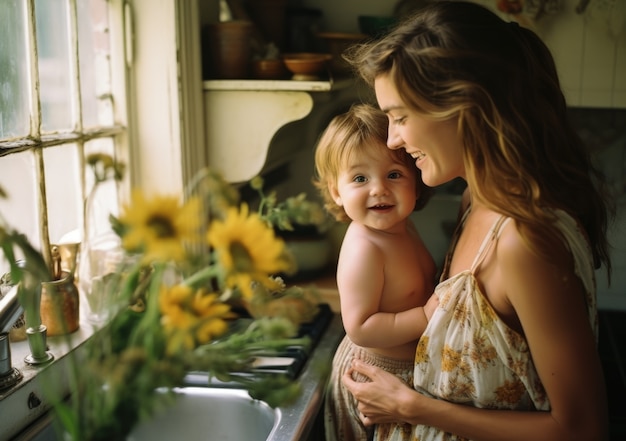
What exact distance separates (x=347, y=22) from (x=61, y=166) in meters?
1.24

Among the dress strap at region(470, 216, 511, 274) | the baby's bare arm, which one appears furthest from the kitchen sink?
the dress strap at region(470, 216, 511, 274)

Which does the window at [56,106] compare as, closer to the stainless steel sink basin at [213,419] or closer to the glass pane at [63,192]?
the glass pane at [63,192]

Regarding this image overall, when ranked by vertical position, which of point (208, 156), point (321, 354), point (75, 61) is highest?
point (75, 61)

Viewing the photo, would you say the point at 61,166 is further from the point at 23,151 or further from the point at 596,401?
the point at 596,401

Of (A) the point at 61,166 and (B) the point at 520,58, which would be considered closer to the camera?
(B) the point at 520,58

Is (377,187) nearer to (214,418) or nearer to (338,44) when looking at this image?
(214,418)

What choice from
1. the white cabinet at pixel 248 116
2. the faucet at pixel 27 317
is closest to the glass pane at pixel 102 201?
the white cabinet at pixel 248 116

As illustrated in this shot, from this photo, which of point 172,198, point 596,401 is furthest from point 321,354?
point 172,198

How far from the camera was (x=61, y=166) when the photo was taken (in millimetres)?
1501

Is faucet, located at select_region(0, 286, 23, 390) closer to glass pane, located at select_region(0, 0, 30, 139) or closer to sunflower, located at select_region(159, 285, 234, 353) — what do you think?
glass pane, located at select_region(0, 0, 30, 139)

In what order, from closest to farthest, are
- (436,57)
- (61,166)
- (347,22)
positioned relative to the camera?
(436,57), (61,166), (347,22)

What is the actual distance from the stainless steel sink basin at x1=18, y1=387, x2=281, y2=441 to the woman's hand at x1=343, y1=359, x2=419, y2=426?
0.22 meters

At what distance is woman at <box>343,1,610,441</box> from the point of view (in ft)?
3.44

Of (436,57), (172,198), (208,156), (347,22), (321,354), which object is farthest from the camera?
(347,22)
